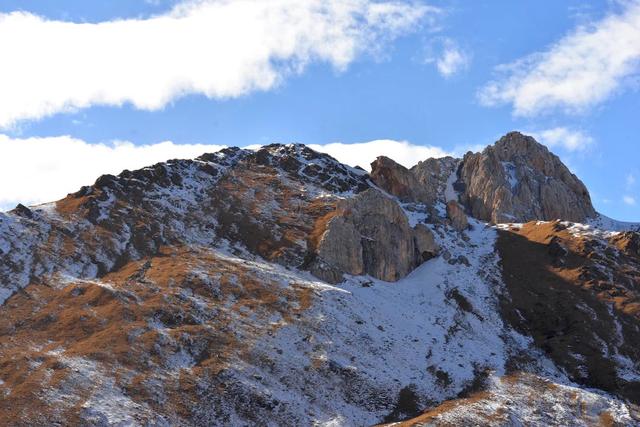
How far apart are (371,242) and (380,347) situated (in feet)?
91.1

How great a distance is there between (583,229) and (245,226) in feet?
193

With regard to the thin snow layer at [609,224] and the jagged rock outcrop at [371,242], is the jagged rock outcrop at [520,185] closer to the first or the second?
the thin snow layer at [609,224]

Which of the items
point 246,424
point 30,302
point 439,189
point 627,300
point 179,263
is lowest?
point 246,424

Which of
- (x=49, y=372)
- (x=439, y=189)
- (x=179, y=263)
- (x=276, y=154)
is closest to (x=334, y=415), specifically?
(x=49, y=372)

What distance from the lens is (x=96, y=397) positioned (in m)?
60.8

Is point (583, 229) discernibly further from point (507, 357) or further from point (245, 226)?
point (245, 226)

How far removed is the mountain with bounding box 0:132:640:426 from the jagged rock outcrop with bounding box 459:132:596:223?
77.3 ft

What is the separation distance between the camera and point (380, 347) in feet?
268

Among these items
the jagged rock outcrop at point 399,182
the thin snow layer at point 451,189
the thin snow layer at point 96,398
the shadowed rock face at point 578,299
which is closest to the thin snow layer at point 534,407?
the shadowed rock face at point 578,299

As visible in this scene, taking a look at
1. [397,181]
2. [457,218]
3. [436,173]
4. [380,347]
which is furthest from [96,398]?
[436,173]

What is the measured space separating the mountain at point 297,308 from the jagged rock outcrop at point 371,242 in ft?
0.93

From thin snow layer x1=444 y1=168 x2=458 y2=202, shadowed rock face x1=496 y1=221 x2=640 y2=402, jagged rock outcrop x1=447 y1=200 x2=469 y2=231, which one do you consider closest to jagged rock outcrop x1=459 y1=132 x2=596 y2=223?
thin snow layer x1=444 y1=168 x2=458 y2=202

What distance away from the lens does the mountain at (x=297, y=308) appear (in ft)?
219

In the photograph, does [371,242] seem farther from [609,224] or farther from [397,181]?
[609,224]
